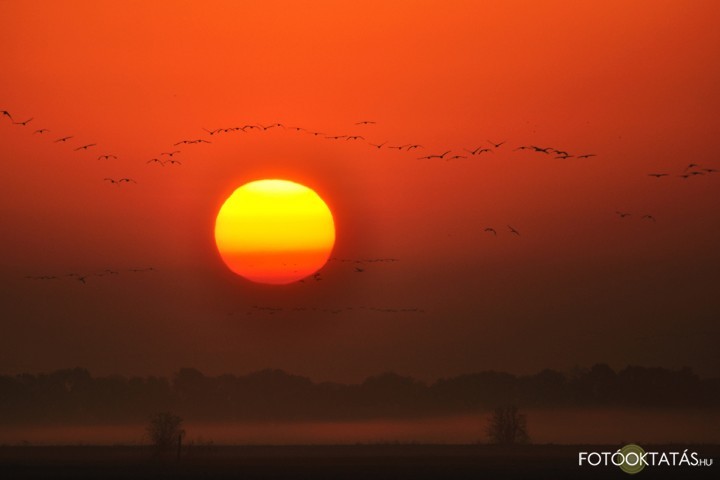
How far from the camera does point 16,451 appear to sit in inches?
6063

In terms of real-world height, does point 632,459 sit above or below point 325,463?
above

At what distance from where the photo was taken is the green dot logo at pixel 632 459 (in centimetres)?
11406

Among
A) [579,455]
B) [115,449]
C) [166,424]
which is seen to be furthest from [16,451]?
[579,455]

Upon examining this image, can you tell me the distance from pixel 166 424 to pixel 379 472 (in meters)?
32.1

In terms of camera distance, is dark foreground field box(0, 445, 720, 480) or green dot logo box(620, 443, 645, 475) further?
green dot logo box(620, 443, 645, 475)

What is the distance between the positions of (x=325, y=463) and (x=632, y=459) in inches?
1618

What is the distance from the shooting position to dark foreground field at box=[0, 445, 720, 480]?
106688 mm

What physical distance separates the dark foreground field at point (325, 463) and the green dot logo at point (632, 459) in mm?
1926

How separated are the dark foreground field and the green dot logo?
1926mm

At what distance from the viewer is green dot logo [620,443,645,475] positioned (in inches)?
4491

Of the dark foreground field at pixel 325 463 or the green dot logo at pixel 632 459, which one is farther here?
the green dot logo at pixel 632 459

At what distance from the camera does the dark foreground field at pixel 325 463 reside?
106688 mm

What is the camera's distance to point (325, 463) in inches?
5069

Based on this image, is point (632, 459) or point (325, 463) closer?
point (325, 463)
